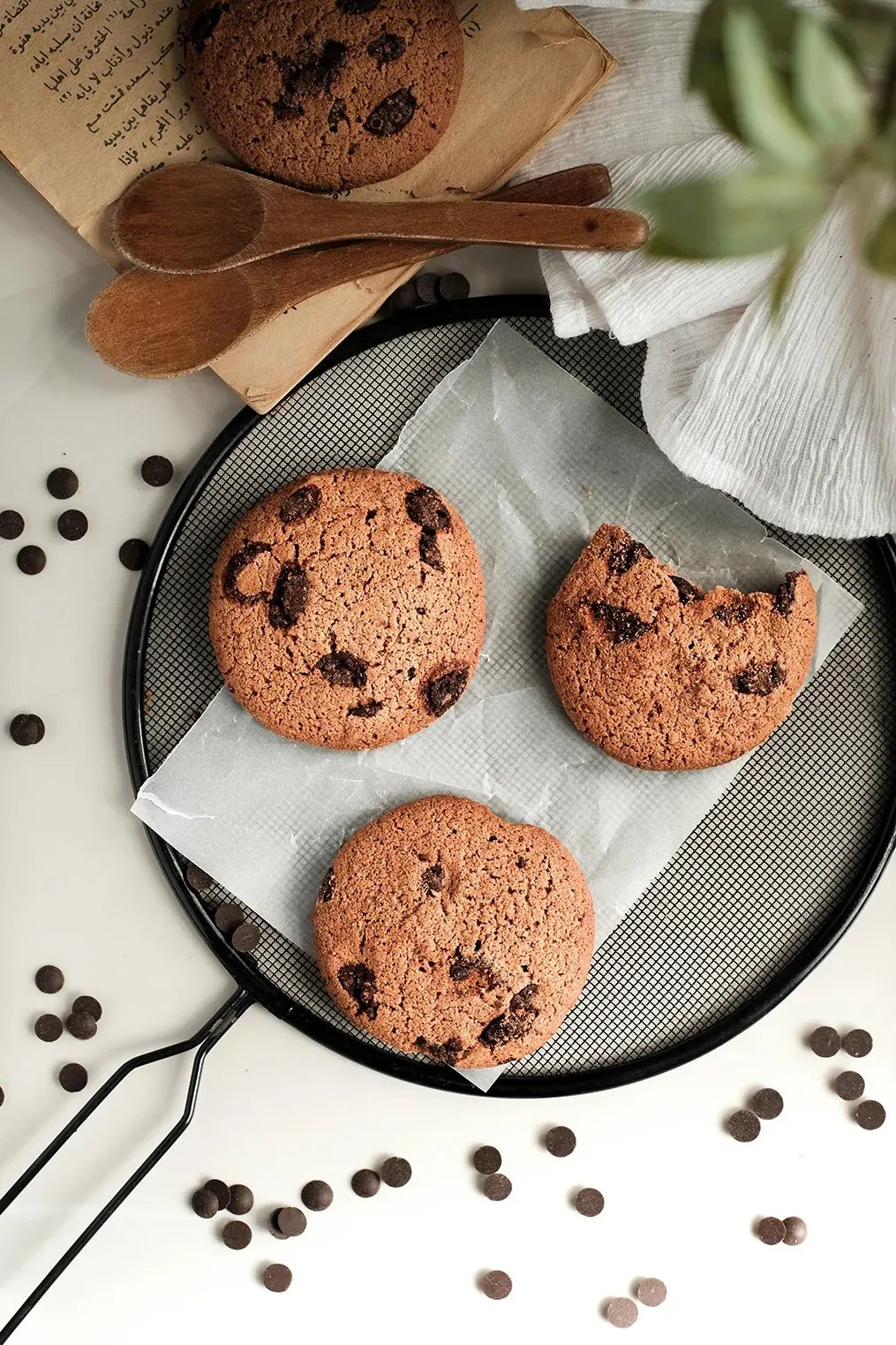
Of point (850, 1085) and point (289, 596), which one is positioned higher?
point (289, 596)

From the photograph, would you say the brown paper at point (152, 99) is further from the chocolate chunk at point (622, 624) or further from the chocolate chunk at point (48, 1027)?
the chocolate chunk at point (48, 1027)

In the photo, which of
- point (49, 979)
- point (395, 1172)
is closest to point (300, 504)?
point (49, 979)

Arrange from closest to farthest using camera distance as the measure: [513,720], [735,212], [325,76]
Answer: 1. [735,212]
2. [325,76]
3. [513,720]

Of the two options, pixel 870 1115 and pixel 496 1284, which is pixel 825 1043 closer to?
pixel 870 1115

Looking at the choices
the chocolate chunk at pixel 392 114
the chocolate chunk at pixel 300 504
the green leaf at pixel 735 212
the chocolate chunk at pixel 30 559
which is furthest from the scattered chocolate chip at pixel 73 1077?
the green leaf at pixel 735 212

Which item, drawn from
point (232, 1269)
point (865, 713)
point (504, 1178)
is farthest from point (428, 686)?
point (232, 1269)

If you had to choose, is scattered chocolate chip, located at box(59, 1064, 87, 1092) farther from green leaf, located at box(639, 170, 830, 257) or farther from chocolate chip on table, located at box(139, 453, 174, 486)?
green leaf, located at box(639, 170, 830, 257)

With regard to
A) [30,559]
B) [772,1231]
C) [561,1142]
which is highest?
[30,559]
